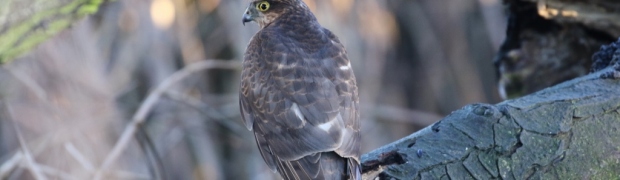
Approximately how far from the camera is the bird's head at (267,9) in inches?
165

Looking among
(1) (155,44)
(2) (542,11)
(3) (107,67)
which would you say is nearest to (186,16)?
(1) (155,44)

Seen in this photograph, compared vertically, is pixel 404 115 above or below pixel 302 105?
below

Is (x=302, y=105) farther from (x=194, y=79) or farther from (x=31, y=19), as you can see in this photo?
(x=194, y=79)

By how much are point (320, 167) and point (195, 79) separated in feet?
11.9

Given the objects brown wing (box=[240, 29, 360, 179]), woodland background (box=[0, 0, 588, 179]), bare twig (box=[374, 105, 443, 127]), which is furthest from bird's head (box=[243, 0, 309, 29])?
bare twig (box=[374, 105, 443, 127])

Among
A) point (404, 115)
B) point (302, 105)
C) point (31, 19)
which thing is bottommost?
point (404, 115)

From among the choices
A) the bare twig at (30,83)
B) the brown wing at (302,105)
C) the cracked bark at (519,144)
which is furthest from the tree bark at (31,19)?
the bare twig at (30,83)

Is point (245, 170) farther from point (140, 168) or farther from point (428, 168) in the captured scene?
point (428, 168)

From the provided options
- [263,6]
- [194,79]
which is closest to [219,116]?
[194,79]

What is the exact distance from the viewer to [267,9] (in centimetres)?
421

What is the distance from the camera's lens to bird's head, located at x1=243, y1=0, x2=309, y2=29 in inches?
165

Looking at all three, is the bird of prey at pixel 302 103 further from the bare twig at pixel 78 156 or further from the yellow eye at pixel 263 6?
the bare twig at pixel 78 156

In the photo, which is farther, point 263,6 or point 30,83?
point 30,83

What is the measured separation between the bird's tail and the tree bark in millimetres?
1000
